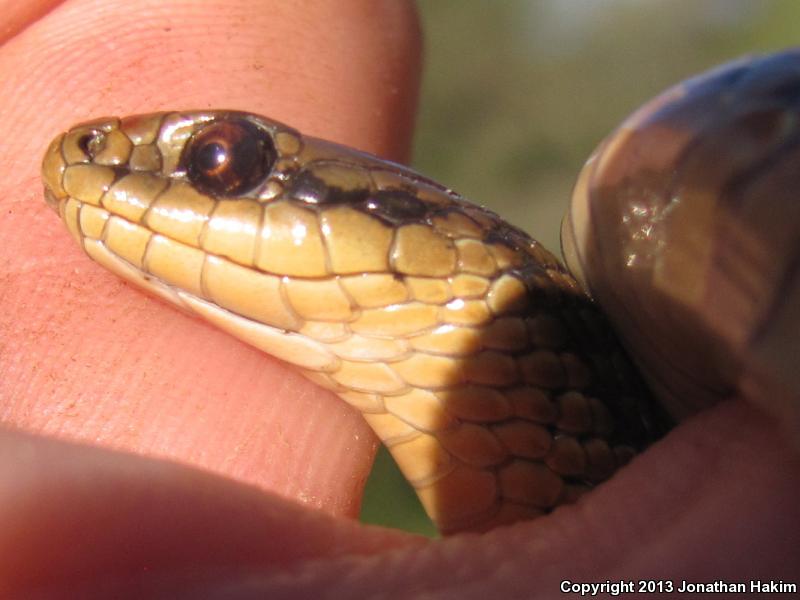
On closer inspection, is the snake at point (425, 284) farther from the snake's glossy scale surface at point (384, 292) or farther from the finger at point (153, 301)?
the finger at point (153, 301)

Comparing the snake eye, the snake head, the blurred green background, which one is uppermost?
the snake head

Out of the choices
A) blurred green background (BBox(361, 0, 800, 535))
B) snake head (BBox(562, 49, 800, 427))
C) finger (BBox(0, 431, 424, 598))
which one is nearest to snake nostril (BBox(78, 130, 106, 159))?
finger (BBox(0, 431, 424, 598))

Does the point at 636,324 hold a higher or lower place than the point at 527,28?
higher

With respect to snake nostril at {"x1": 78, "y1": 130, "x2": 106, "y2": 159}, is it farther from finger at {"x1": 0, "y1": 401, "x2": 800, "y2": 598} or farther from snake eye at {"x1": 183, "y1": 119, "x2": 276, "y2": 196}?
finger at {"x1": 0, "y1": 401, "x2": 800, "y2": 598}

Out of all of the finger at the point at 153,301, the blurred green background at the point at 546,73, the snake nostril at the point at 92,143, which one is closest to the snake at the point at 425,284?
the snake nostril at the point at 92,143

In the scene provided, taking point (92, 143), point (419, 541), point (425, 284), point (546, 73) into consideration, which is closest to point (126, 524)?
point (419, 541)

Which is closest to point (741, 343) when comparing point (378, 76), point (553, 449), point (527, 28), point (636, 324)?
point (636, 324)

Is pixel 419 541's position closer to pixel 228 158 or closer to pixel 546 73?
pixel 228 158

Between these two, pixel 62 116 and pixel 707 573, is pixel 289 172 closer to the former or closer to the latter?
pixel 62 116
